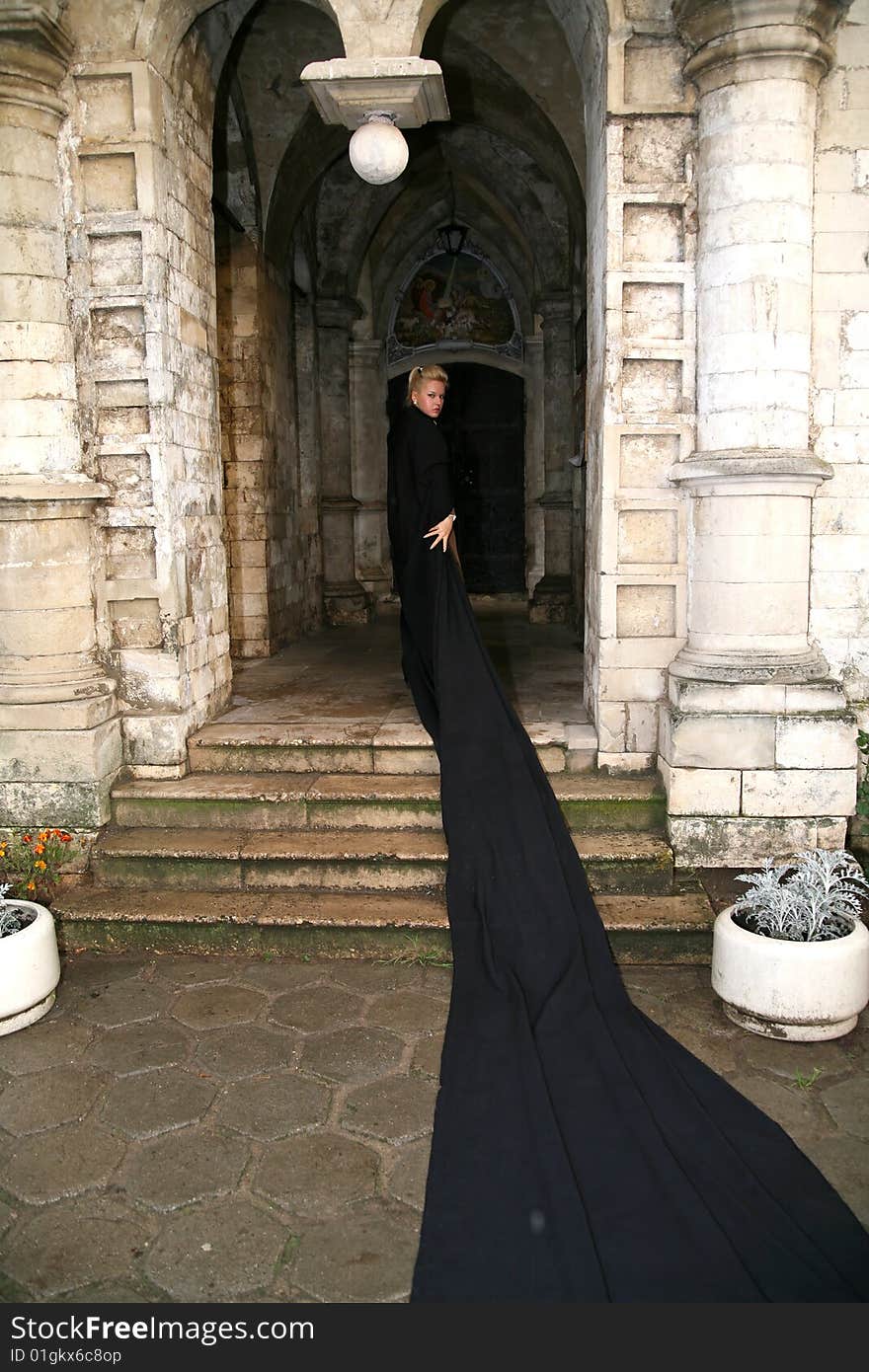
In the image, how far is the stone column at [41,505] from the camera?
4727mm

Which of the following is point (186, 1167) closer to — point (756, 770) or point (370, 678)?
point (756, 770)

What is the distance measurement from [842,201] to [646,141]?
3.13ft

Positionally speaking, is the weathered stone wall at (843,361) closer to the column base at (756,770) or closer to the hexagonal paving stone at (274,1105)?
the column base at (756,770)

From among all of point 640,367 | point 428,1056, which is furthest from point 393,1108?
point 640,367

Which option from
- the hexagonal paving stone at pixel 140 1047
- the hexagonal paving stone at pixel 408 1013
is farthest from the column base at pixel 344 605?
the hexagonal paving stone at pixel 140 1047

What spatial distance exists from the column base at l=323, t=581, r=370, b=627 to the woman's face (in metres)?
5.83

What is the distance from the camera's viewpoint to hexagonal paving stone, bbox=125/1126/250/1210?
2.89 m

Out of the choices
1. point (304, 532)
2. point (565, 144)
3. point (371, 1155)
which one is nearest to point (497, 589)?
point (304, 532)

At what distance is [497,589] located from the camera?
12.6 meters

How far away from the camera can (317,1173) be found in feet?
9.73

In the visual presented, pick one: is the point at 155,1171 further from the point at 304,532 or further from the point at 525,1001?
the point at 304,532

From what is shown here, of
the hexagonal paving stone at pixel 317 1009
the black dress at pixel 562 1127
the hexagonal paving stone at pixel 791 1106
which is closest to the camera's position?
the black dress at pixel 562 1127

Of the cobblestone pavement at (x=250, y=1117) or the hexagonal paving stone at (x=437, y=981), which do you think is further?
the hexagonal paving stone at (x=437, y=981)

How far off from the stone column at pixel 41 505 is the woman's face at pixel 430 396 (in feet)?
5.45
